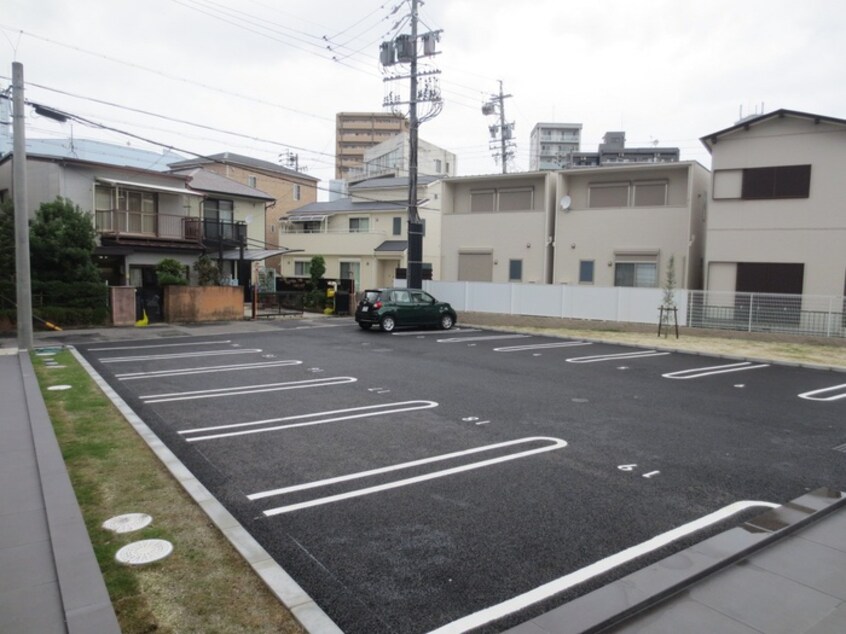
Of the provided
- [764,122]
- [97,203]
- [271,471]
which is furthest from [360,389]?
[97,203]

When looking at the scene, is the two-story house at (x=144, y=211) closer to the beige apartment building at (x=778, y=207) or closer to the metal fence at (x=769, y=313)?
the metal fence at (x=769, y=313)

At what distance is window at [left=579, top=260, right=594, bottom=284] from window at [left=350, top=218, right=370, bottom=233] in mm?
17715

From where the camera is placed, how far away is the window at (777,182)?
1812cm

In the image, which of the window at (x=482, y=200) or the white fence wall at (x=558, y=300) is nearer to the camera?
the white fence wall at (x=558, y=300)

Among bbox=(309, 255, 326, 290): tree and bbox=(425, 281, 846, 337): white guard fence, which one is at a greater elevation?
A: bbox=(309, 255, 326, 290): tree

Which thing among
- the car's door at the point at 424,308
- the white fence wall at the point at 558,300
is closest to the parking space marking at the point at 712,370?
the white fence wall at the point at 558,300

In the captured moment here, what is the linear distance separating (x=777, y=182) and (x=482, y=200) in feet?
38.3

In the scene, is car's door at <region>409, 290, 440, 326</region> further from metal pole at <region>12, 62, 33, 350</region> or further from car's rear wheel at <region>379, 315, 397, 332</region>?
metal pole at <region>12, 62, 33, 350</region>

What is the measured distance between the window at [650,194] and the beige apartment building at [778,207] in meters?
2.38

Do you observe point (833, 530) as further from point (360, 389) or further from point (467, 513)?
point (360, 389)

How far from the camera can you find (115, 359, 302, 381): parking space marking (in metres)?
11.1

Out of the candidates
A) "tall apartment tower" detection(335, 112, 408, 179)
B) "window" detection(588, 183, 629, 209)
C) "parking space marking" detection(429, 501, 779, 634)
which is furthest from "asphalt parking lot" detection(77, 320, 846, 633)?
"tall apartment tower" detection(335, 112, 408, 179)

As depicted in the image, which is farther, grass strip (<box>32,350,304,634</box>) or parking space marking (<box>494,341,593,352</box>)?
parking space marking (<box>494,341,593,352</box>)

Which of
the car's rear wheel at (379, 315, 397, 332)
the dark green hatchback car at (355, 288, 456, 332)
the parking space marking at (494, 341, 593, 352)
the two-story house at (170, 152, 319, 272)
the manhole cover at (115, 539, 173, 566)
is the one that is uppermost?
the two-story house at (170, 152, 319, 272)
